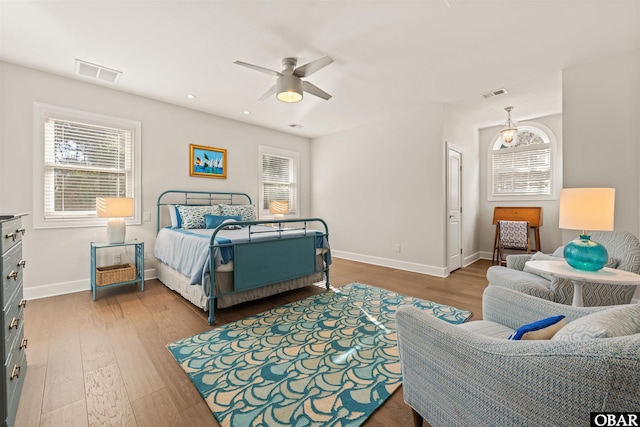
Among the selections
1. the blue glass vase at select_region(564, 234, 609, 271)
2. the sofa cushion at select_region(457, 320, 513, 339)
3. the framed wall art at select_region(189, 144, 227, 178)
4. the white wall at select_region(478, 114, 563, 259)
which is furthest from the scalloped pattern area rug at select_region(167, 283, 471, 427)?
the white wall at select_region(478, 114, 563, 259)

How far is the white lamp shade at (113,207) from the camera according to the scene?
313 centimetres

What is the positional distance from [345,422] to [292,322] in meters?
1.18

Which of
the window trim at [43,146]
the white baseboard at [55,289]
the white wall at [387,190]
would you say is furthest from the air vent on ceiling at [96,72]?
the white wall at [387,190]

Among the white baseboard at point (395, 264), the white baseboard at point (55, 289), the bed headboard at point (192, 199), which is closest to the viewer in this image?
the white baseboard at point (55, 289)

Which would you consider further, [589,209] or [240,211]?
[240,211]

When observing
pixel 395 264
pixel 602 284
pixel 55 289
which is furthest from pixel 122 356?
pixel 395 264

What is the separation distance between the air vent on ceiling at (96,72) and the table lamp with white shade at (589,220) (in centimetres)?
460

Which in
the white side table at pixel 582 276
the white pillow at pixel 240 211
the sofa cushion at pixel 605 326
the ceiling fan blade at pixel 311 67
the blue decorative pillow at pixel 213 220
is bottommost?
the white side table at pixel 582 276

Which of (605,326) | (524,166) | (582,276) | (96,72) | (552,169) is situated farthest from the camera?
(524,166)

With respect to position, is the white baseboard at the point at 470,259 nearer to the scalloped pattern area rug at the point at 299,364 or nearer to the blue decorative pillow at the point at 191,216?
the scalloped pattern area rug at the point at 299,364

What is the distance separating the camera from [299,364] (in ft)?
5.99

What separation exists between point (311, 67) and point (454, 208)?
3262mm

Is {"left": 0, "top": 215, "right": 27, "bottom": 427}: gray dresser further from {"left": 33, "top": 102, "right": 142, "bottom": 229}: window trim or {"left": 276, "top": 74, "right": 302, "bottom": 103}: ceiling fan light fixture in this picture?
{"left": 276, "top": 74, "right": 302, "bottom": 103}: ceiling fan light fixture

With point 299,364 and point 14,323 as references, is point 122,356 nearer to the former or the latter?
point 14,323
